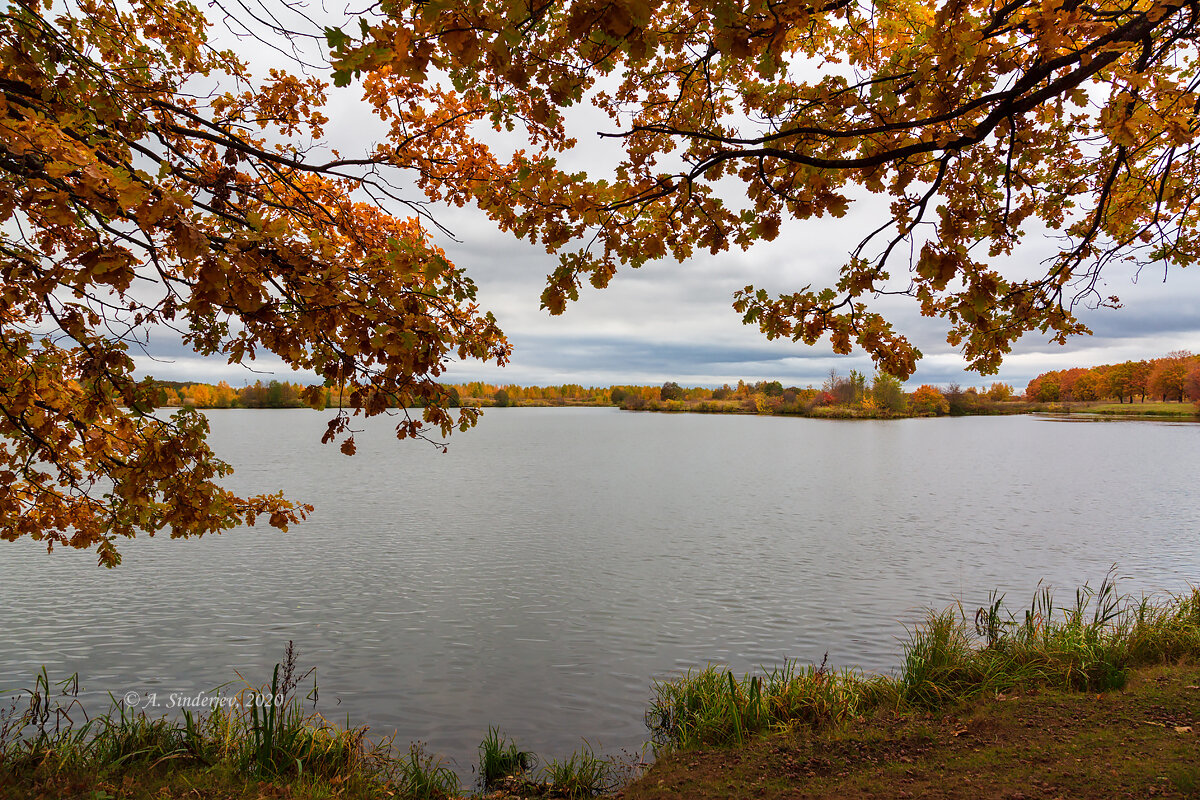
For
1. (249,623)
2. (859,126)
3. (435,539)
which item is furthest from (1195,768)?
(435,539)

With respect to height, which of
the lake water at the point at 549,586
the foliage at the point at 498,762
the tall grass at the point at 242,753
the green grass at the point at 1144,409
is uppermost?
the green grass at the point at 1144,409

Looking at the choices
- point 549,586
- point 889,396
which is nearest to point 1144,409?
point 889,396

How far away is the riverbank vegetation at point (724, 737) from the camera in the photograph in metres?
4.92

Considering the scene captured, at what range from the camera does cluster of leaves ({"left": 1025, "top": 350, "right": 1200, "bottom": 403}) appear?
105 meters

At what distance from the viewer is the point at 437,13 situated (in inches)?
97.7

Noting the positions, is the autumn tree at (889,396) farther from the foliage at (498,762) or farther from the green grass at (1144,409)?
the foliage at (498,762)

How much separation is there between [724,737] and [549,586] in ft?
23.5

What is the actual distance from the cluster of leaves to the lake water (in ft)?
364

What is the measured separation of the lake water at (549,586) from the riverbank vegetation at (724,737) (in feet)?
2.66

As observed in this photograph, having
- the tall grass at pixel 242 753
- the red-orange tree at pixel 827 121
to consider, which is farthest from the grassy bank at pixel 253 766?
the red-orange tree at pixel 827 121

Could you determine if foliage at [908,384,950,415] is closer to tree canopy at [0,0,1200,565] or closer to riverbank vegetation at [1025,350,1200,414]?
riverbank vegetation at [1025,350,1200,414]

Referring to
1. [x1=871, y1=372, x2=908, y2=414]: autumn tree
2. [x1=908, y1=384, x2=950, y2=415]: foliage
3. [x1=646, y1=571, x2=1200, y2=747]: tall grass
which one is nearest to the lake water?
[x1=646, y1=571, x2=1200, y2=747]: tall grass

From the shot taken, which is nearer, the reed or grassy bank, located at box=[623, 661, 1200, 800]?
grassy bank, located at box=[623, 661, 1200, 800]

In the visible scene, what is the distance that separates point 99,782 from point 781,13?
7.28m
